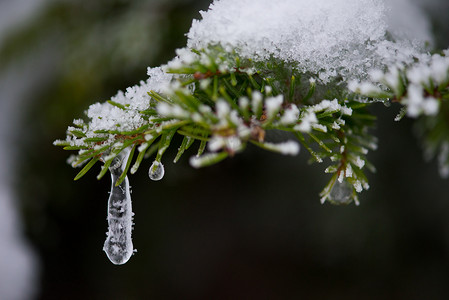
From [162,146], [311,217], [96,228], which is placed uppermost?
[162,146]

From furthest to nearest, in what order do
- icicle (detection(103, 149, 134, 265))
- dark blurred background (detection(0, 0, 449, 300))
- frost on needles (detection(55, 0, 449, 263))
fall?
1. dark blurred background (detection(0, 0, 449, 300))
2. icicle (detection(103, 149, 134, 265))
3. frost on needles (detection(55, 0, 449, 263))

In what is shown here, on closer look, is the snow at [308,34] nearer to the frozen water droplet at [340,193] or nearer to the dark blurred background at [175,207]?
the frozen water droplet at [340,193]

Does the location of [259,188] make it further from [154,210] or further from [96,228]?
[96,228]

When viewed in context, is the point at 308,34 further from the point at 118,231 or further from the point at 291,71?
the point at 118,231

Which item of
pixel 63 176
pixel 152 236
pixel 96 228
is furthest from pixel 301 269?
Result: pixel 63 176

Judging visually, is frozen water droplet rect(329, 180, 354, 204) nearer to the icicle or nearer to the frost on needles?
the frost on needles

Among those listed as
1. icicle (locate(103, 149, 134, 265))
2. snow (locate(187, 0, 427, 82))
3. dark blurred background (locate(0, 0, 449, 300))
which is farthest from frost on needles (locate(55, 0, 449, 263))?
dark blurred background (locate(0, 0, 449, 300))

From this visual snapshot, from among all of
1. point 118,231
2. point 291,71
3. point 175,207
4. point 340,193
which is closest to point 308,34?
point 291,71
